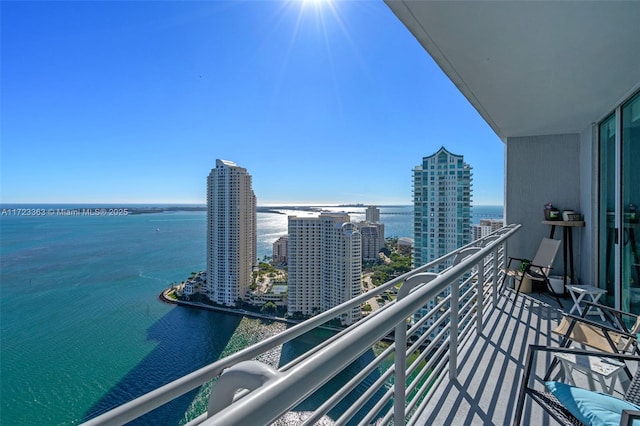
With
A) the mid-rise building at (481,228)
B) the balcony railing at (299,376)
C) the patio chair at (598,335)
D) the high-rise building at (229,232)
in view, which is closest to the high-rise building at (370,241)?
the high-rise building at (229,232)

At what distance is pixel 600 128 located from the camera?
3.66 m

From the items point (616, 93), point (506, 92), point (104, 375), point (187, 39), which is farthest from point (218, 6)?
point (104, 375)

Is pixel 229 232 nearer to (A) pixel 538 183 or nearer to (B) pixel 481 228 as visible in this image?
(B) pixel 481 228

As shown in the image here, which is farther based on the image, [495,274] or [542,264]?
[542,264]

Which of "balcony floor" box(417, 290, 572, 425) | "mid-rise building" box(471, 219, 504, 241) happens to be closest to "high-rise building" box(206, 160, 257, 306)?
"mid-rise building" box(471, 219, 504, 241)

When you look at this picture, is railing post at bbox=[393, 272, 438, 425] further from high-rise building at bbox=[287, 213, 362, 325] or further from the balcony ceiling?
high-rise building at bbox=[287, 213, 362, 325]

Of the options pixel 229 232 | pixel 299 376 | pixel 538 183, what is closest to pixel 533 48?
pixel 299 376

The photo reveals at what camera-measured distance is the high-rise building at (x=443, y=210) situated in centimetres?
848

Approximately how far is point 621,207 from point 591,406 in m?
3.05

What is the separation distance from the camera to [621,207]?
3035 millimetres

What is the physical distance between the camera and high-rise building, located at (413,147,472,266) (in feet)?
27.8

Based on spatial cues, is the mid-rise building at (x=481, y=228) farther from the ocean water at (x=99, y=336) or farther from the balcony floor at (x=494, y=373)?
the balcony floor at (x=494, y=373)

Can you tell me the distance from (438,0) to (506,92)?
177 centimetres

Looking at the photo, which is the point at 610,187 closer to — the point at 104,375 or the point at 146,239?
the point at 104,375
